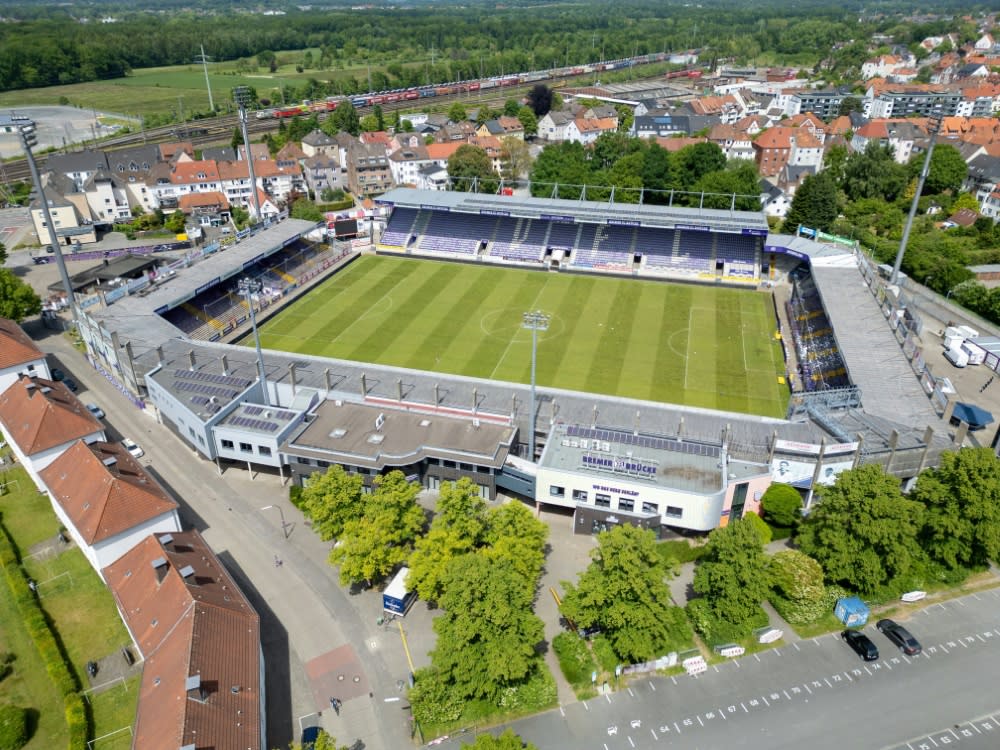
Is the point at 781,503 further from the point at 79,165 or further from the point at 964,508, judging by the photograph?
the point at 79,165

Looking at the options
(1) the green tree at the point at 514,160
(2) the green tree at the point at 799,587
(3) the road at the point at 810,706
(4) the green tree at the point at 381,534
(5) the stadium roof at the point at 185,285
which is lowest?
(3) the road at the point at 810,706

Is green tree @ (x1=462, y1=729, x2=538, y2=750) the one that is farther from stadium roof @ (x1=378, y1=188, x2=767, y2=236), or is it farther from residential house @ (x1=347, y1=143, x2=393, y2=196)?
residential house @ (x1=347, y1=143, x2=393, y2=196)

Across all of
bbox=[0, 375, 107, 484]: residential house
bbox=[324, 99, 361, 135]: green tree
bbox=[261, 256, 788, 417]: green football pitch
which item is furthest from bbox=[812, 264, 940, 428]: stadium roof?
bbox=[324, 99, 361, 135]: green tree

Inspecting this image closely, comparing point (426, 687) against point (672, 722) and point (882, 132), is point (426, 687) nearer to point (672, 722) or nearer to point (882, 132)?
point (672, 722)

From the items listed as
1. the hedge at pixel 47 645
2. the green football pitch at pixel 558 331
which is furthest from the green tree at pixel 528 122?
the hedge at pixel 47 645

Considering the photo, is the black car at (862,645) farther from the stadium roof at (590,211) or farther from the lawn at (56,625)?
the stadium roof at (590,211)

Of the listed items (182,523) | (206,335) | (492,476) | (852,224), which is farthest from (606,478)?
(852,224)
